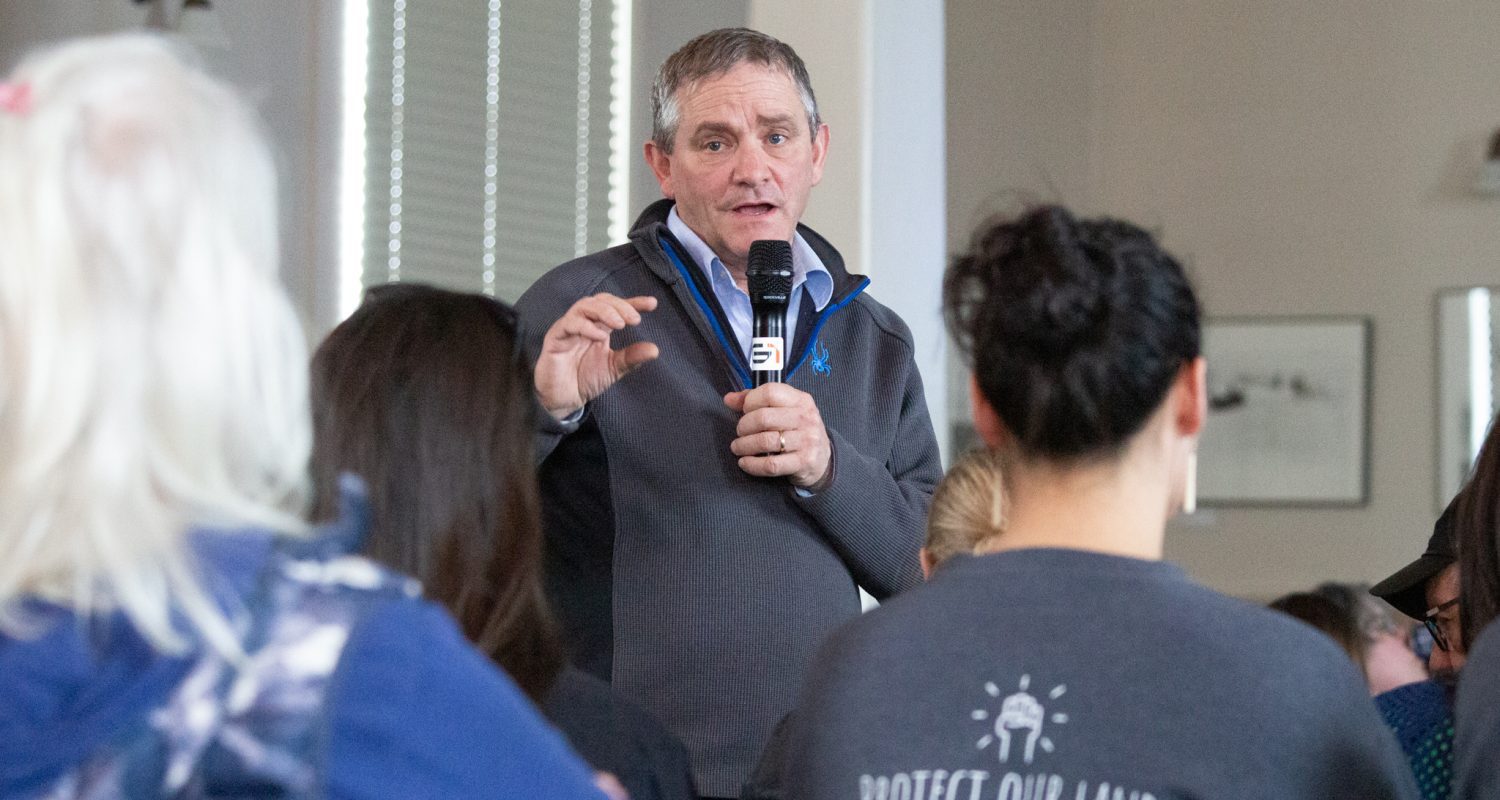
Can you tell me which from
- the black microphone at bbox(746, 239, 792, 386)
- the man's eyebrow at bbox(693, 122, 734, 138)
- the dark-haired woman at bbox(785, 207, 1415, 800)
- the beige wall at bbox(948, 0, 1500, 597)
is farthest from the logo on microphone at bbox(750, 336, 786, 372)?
the beige wall at bbox(948, 0, 1500, 597)

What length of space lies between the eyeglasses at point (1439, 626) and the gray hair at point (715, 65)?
115 cm

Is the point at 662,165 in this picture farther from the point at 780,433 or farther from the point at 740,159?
the point at 780,433

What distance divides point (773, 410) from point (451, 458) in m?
0.83

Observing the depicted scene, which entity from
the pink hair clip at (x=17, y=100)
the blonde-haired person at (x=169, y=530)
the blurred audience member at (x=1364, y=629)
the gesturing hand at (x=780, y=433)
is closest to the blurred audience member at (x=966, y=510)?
the gesturing hand at (x=780, y=433)

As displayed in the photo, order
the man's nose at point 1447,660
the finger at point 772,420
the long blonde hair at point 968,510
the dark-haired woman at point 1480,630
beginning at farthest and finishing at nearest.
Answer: the finger at point 772,420, the long blonde hair at point 968,510, the man's nose at point 1447,660, the dark-haired woman at point 1480,630

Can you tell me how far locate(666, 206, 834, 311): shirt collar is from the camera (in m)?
2.43

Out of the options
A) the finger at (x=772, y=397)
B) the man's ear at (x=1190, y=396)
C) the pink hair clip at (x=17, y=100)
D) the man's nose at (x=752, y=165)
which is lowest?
the finger at (x=772, y=397)

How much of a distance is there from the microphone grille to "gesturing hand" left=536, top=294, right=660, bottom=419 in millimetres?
153

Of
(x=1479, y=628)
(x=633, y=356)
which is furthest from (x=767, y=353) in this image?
(x=1479, y=628)

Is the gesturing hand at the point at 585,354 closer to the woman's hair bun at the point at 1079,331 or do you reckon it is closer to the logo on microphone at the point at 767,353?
the logo on microphone at the point at 767,353

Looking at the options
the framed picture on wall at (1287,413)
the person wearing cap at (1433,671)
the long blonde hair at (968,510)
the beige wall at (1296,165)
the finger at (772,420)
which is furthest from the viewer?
the framed picture on wall at (1287,413)

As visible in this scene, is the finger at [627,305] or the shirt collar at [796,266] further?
the shirt collar at [796,266]

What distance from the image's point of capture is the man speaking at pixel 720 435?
7.18 feet

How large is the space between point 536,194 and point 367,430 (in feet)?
11.3
